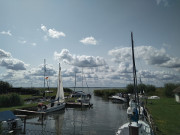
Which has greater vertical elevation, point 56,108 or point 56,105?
point 56,105

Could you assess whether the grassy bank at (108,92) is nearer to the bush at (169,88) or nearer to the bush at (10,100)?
the bush at (169,88)

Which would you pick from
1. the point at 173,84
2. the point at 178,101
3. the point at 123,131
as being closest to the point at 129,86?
the point at 173,84

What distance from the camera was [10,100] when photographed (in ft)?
113

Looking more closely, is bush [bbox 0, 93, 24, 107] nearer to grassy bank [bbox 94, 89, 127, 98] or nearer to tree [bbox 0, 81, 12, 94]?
tree [bbox 0, 81, 12, 94]

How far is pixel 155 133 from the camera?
15336 mm

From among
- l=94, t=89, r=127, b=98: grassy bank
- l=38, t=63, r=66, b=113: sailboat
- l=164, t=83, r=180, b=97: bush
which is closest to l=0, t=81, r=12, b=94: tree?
l=38, t=63, r=66, b=113: sailboat

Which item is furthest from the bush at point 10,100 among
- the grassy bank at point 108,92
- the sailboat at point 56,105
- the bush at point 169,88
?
the bush at point 169,88

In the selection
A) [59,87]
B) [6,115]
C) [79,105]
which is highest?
[59,87]

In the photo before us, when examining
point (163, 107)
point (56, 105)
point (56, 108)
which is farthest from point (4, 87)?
point (163, 107)

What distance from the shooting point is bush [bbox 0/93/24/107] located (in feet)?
108

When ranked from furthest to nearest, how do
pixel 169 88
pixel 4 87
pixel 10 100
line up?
1. pixel 4 87
2. pixel 169 88
3. pixel 10 100

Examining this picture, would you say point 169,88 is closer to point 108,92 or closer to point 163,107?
point 163,107

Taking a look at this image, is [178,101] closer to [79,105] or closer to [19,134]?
[79,105]

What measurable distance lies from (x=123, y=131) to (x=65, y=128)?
455 inches
